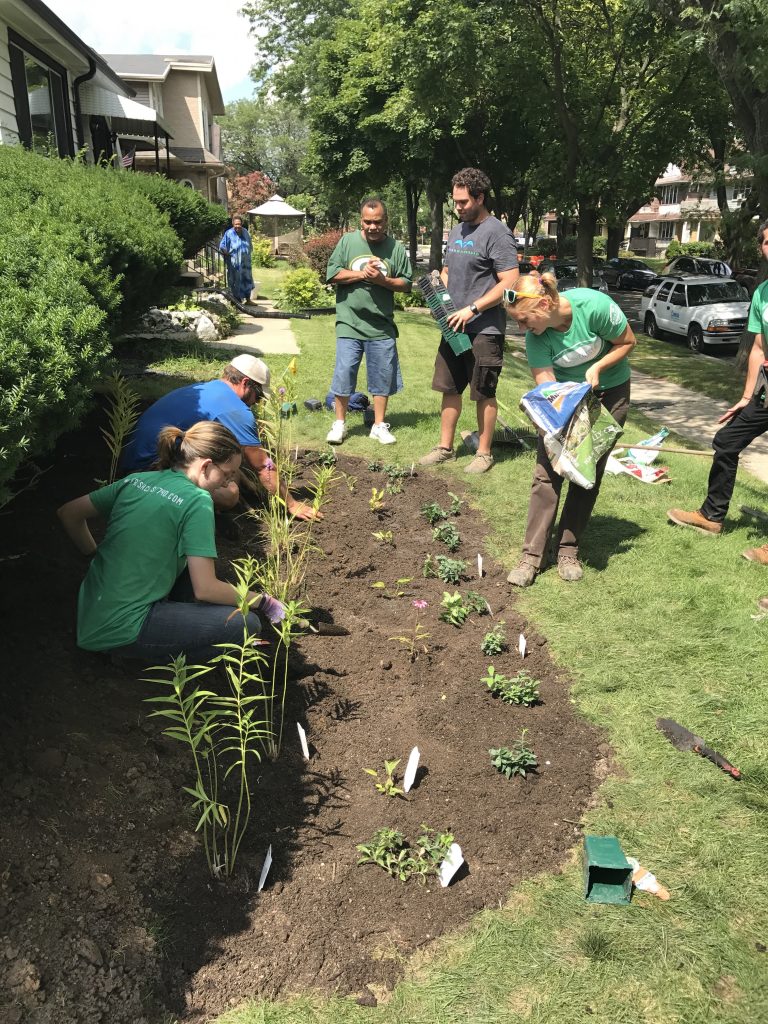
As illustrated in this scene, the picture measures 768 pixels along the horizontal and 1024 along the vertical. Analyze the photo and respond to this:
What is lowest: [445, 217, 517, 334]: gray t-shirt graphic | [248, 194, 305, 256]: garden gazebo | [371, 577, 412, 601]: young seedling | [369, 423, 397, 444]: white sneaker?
[371, 577, 412, 601]: young seedling

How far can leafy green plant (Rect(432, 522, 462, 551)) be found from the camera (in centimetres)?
481

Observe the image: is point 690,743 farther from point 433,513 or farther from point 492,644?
point 433,513

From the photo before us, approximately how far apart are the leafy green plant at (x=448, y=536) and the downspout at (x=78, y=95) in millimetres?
10797

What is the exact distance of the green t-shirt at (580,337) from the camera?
166 inches

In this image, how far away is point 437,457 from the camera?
248 inches

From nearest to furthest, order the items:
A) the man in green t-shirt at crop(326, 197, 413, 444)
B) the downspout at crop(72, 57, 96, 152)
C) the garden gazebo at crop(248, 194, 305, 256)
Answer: the man in green t-shirt at crop(326, 197, 413, 444)
the downspout at crop(72, 57, 96, 152)
the garden gazebo at crop(248, 194, 305, 256)

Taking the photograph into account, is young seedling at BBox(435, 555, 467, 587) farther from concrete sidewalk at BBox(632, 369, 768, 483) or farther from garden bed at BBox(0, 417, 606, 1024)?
concrete sidewalk at BBox(632, 369, 768, 483)

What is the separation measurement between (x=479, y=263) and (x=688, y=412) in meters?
5.84

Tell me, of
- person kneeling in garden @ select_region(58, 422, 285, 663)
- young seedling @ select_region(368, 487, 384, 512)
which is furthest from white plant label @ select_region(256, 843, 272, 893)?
young seedling @ select_region(368, 487, 384, 512)

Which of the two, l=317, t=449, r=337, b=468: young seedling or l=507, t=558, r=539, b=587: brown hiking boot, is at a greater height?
l=317, t=449, r=337, b=468: young seedling

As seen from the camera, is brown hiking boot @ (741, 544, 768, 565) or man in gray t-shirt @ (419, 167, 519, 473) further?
man in gray t-shirt @ (419, 167, 519, 473)

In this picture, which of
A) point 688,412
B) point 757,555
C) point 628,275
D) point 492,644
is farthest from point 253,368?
point 628,275

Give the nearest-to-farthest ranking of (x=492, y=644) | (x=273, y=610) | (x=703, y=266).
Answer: (x=273, y=610) < (x=492, y=644) < (x=703, y=266)

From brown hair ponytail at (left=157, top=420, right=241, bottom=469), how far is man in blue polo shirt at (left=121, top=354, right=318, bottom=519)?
3.51 ft
